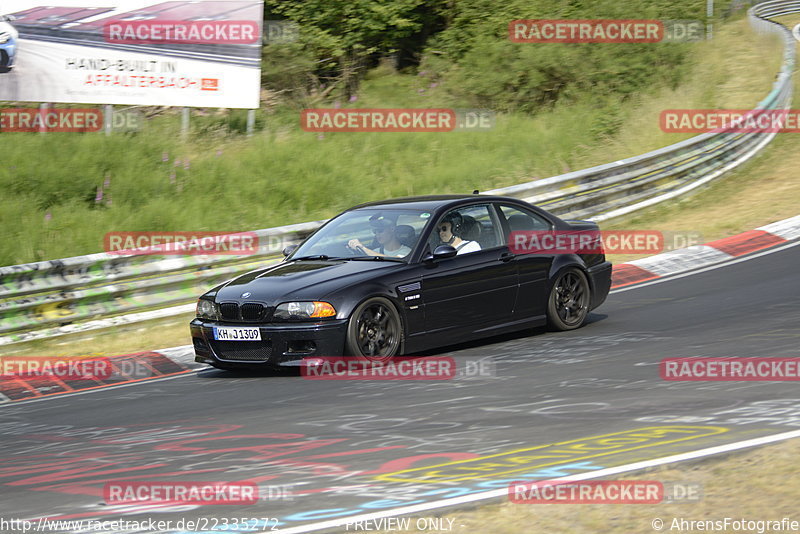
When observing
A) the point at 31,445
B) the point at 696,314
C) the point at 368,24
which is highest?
the point at 368,24

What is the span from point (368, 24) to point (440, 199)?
17.9 m

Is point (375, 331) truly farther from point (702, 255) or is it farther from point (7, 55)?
point (7, 55)

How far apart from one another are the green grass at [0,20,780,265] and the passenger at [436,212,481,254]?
627 centimetres

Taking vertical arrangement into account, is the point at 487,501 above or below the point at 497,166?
→ below

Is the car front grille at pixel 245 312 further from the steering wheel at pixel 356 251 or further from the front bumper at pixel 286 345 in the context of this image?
the steering wheel at pixel 356 251

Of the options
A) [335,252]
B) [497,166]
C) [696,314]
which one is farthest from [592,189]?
[335,252]

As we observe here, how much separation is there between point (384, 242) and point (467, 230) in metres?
0.84

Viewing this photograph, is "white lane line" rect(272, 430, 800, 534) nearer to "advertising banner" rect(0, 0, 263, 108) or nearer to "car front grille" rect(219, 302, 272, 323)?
"car front grille" rect(219, 302, 272, 323)

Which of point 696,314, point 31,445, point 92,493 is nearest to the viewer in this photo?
point 92,493

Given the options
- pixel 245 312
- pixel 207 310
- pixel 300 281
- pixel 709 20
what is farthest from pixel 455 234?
pixel 709 20

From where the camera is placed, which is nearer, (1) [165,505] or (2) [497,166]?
(1) [165,505]

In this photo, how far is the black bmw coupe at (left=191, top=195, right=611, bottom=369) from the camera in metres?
8.52

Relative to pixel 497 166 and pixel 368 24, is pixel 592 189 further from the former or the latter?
pixel 368 24

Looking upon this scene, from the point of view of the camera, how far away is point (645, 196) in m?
17.2
